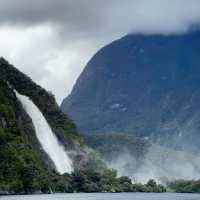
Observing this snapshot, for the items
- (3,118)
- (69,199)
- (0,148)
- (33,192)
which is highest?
(3,118)

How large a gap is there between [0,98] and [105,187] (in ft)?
110

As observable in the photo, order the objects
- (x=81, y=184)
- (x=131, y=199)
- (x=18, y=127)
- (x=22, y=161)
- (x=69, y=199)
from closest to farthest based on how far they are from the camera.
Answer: (x=69, y=199) → (x=131, y=199) → (x=22, y=161) → (x=81, y=184) → (x=18, y=127)

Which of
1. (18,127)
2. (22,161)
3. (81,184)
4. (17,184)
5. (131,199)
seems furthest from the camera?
(18,127)

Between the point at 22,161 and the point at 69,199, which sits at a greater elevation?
the point at 22,161

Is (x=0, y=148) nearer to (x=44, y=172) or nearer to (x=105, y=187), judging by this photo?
(x=44, y=172)

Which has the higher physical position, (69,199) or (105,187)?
(105,187)

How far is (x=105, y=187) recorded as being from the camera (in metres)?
185

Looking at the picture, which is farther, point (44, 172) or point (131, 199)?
point (44, 172)

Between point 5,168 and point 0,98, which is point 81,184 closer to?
point 5,168

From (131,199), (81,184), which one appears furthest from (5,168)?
(131,199)

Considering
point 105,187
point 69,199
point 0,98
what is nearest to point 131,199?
point 69,199

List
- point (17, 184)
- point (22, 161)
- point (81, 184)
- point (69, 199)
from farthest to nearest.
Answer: point (81, 184)
point (22, 161)
point (17, 184)
point (69, 199)

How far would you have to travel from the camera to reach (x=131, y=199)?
132 m

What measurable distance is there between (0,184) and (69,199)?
3756 centimetres
